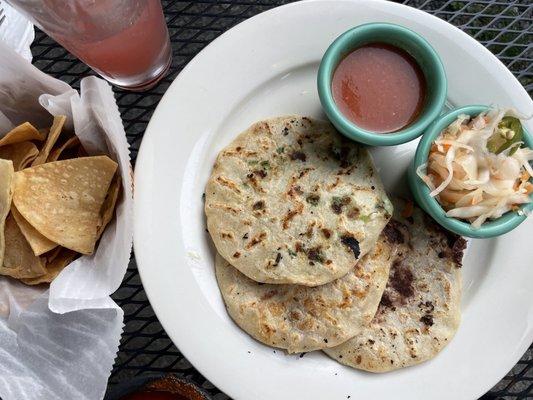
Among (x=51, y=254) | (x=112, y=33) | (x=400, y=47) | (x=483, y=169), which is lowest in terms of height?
(x=51, y=254)

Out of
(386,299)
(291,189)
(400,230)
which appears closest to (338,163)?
(291,189)

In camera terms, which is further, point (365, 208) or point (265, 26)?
point (265, 26)

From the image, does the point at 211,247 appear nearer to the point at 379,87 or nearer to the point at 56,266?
the point at 56,266

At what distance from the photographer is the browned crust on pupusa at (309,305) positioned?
1.75 metres

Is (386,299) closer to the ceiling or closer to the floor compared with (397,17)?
closer to the floor

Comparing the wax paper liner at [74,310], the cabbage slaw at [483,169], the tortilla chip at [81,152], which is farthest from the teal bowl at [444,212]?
the tortilla chip at [81,152]

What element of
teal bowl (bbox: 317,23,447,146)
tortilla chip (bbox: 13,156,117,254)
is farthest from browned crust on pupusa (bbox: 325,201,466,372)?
tortilla chip (bbox: 13,156,117,254)

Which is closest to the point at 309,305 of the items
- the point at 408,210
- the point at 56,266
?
the point at 408,210

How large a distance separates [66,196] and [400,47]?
104cm

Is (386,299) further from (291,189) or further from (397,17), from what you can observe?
(397,17)

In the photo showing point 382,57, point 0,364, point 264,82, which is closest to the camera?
point 0,364

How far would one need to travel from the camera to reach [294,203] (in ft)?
5.84

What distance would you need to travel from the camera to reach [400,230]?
1.85m

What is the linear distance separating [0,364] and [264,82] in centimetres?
112
